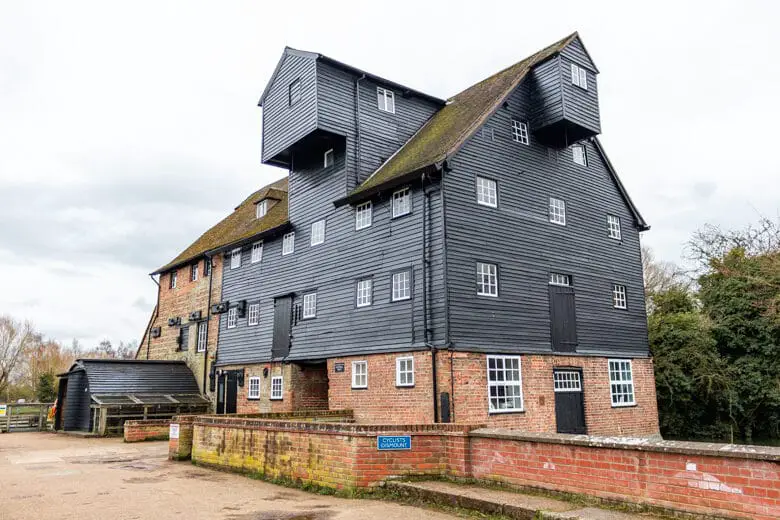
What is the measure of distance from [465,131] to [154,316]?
24.5 meters

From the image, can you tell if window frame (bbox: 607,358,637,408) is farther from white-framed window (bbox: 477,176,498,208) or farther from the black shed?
the black shed

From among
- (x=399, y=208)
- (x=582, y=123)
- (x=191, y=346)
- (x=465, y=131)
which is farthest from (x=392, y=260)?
(x=191, y=346)

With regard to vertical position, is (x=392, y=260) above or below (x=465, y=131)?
below

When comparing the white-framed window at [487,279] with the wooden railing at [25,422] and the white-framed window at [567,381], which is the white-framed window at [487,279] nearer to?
the white-framed window at [567,381]

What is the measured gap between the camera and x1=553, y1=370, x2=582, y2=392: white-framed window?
18562mm

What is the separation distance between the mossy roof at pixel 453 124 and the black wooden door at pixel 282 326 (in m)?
5.65

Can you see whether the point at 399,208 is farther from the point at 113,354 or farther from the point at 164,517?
the point at 113,354

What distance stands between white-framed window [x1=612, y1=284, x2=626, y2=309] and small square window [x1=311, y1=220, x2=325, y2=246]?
35.2 ft

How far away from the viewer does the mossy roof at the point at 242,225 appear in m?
26.3

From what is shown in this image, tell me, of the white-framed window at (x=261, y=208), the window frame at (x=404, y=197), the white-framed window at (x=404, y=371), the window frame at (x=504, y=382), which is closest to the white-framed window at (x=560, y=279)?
the window frame at (x=504, y=382)

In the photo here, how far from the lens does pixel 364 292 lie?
18906 mm

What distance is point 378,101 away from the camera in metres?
21.5

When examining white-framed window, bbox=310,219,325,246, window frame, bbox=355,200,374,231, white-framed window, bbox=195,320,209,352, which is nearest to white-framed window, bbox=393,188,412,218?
window frame, bbox=355,200,374,231

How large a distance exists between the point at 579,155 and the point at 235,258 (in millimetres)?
15344
